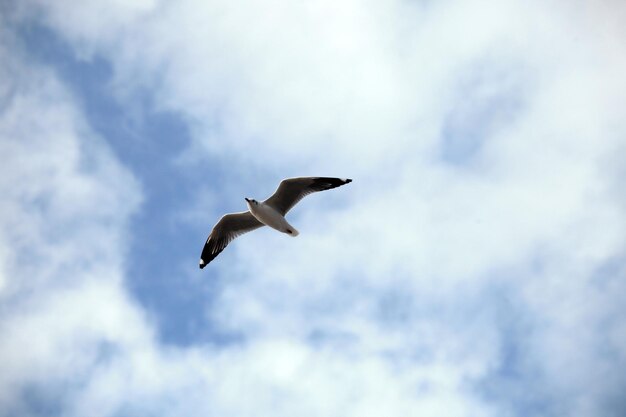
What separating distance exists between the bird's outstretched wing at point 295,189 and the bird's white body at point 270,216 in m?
0.28

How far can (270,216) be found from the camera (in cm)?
1766

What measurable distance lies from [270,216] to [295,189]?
2.97ft

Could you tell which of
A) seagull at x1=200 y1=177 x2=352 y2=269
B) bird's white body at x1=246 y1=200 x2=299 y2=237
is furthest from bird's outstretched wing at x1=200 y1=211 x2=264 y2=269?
bird's white body at x1=246 y1=200 x2=299 y2=237

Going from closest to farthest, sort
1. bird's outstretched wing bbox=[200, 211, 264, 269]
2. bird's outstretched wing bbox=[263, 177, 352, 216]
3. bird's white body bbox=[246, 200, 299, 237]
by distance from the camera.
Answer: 1. bird's white body bbox=[246, 200, 299, 237]
2. bird's outstretched wing bbox=[263, 177, 352, 216]
3. bird's outstretched wing bbox=[200, 211, 264, 269]

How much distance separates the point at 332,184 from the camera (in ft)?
58.7

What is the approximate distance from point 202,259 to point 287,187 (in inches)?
141

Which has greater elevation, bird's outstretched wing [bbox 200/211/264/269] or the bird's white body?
bird's outstretched wing [bbox 200/211/264/269]

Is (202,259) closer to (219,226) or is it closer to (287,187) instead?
(219,226)

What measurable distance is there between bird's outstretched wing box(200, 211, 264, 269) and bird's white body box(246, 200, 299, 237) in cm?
100

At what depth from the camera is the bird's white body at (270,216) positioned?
17594 mm

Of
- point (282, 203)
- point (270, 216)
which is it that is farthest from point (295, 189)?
point (270, 216)

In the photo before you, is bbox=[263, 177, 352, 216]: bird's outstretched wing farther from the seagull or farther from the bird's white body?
the bird's white body

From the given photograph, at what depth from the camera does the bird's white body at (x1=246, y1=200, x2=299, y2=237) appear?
17594mm

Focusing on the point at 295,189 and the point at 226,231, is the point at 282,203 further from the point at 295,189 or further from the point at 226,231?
the point at 226,231
